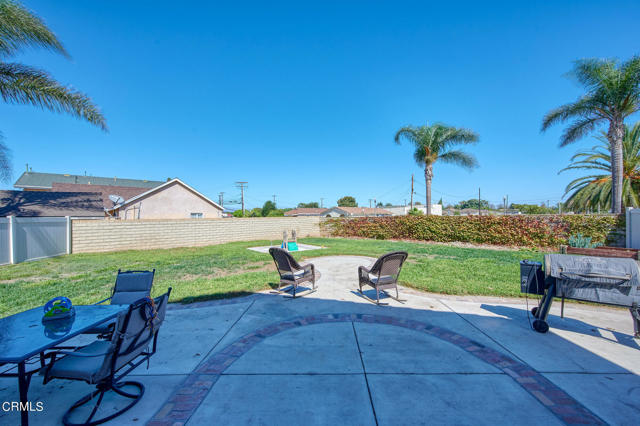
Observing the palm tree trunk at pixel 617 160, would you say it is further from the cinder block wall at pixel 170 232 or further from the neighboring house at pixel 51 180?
the neighboring house at pixel 51 180

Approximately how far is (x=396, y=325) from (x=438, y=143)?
19.4m

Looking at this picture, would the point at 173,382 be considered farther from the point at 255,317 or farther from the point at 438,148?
the point at 438,148

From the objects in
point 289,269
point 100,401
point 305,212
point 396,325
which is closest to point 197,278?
point 289,269

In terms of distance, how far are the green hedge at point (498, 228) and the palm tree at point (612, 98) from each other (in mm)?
1482

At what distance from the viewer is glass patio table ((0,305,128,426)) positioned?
229 centimetres

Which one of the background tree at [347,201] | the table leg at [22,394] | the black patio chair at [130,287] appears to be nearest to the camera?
the table leg at [22,394]

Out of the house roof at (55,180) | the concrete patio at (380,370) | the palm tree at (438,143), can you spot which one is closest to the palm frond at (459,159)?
the palm tree at (438,143)

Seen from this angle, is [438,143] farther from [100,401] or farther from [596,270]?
[100,401]

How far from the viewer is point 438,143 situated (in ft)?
68.4

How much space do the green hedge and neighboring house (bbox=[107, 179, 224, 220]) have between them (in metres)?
17.5

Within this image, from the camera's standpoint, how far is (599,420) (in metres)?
2.46

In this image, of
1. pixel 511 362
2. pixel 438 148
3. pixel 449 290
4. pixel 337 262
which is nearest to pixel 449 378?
pixel 511 362

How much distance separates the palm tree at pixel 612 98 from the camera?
12703 millimetres

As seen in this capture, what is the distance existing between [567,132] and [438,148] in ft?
24.4
